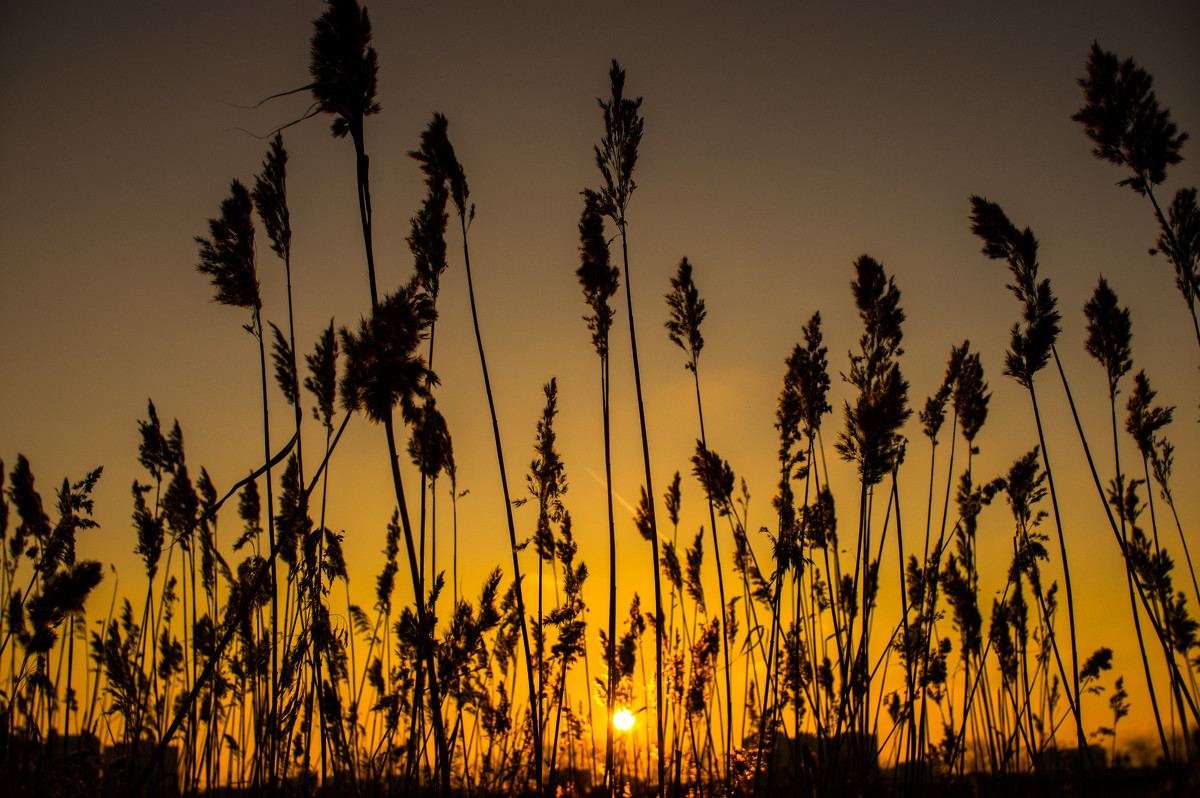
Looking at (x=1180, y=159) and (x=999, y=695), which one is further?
(x=999, y=695)

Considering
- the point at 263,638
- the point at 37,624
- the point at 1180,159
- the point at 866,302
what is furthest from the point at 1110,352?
the point at 37,624

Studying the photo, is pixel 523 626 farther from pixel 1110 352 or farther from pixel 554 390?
pixel 1110 352

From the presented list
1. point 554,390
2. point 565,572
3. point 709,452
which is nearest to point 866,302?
point 709,452

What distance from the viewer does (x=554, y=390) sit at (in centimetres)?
574

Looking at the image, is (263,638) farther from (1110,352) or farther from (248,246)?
(1110,352)

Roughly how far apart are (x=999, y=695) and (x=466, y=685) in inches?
265

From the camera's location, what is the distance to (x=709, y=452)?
5.79 m

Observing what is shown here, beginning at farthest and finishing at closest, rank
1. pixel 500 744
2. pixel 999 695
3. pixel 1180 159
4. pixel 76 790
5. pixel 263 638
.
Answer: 1. pixel 999 695
2. pixel 500 744
3. pixel 263 638
4. pixel 1180 159
5. pixel 76 790

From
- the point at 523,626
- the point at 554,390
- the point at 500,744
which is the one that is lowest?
the point at 500,744

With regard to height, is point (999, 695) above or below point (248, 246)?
below

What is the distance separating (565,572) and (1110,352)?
513cm

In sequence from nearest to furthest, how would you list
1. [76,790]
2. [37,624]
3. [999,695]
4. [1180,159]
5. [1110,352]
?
[37,624]
[76,790]
[1180,159]
[1110,352]
[999,695]

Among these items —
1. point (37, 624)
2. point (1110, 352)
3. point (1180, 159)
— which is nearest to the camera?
point (37, 624)

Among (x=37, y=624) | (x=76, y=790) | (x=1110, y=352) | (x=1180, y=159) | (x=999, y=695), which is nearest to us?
(x=37, y=624)
